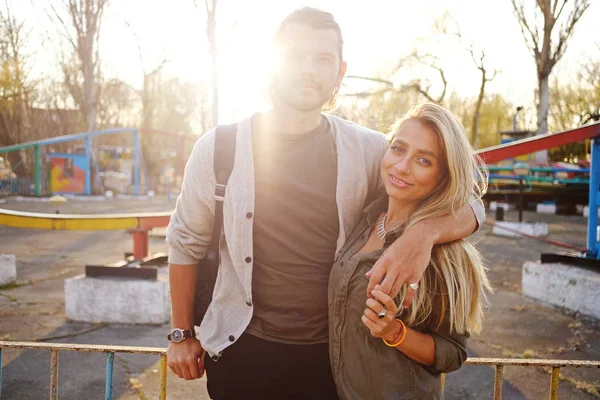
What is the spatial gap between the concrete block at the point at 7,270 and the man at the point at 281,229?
5.93m

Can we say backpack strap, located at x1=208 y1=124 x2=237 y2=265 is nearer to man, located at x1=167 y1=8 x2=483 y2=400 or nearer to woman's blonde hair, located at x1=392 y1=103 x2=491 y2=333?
man, located at x1=167 y1=8 x2=483 y2=400

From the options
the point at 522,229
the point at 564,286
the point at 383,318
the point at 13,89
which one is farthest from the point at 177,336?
the point at 13,89

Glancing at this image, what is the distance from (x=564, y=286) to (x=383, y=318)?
5.22 meters

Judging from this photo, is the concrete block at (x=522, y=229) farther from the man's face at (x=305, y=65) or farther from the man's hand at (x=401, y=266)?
the man's hand at (x=401, y=266)

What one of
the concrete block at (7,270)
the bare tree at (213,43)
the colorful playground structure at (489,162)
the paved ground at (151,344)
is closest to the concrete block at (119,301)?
the paved ground at (151,344)

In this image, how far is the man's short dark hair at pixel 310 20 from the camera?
1.73 m

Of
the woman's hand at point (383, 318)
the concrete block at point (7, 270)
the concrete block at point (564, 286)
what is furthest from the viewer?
the concrete block at point (7, 270)

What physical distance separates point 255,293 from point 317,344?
27 centimetres

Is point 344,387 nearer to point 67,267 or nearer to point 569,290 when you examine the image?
point 569,290

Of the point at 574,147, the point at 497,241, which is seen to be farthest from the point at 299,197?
the point at 574,147

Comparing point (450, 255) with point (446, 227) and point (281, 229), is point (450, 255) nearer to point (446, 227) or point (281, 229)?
point (446, 227)

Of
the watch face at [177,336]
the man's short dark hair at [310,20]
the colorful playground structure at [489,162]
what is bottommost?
the watch face at [177,336]

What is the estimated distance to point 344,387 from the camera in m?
1.54

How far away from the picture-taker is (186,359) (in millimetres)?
1790
